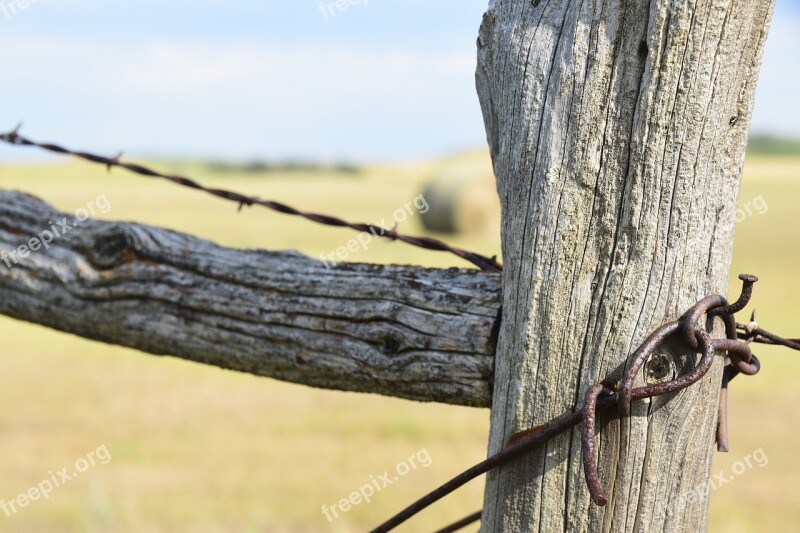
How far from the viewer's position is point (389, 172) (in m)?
64.9

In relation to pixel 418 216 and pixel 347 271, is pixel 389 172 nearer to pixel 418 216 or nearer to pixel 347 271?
pixel 418 216

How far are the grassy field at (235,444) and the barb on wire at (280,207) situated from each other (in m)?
3.67

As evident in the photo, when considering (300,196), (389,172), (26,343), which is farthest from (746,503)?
(389,172)

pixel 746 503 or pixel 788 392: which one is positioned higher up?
pixel 788 392

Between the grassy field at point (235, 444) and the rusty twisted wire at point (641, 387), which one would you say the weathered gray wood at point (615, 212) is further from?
the grassy field at point (235, 444)

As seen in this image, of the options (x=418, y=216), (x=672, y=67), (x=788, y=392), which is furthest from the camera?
(x=418, y=216)

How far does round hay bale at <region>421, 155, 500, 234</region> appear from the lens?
23922mm

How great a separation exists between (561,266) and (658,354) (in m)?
0.22

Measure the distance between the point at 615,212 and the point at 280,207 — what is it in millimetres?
1168

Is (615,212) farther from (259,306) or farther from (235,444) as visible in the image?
(235,444)

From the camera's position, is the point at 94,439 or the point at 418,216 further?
the point at 418,216

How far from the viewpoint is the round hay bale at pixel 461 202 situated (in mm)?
23922

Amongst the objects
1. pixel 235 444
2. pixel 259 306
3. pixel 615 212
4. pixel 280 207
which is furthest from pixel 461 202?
pixel 615 212

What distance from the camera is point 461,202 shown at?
2394 cm
